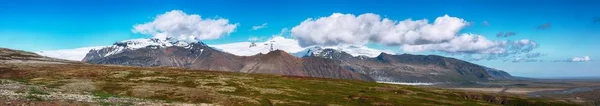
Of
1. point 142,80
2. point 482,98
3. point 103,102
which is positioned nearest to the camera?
point 103,102

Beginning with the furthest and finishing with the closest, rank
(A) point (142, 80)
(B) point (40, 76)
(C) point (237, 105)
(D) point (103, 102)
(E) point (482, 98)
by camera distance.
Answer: (E) point (482, 98)
(A) point (142, 80)
(B) point (40, 76)
(C) point (237, 105)
(D) point (103, 102)

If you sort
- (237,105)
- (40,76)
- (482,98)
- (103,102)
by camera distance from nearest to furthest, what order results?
1. (103,102)
2. (237,105)
3. (40,76)
4. (482,98)

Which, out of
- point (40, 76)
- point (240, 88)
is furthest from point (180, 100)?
point (40, 76)

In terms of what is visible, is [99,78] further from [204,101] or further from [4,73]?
[204,101]

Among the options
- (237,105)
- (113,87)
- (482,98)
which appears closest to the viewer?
(237,105)

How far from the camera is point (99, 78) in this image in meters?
105

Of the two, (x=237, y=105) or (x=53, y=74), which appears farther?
(x=53, y=74)

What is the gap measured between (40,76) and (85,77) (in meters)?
9.06

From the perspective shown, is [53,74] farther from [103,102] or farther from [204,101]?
[103,102]

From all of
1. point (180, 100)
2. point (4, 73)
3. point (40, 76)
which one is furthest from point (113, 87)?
point (4, 73)

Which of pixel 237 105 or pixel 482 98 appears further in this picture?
pixel 482 98

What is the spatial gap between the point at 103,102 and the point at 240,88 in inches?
1884

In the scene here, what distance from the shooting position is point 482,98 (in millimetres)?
136250

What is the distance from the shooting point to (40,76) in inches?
3937
